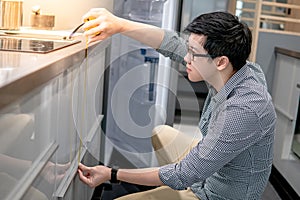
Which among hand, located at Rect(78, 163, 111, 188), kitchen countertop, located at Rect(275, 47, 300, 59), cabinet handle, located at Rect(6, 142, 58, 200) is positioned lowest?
hand, located at Rect(78, 163, 111, 188)

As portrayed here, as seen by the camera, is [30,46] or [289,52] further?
[289,52]

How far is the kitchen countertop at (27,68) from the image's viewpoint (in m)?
0.66

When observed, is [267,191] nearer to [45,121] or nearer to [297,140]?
[297,140]

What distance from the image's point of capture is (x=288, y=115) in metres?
2.49

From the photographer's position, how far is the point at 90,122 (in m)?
1.67

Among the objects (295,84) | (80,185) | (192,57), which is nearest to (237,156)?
(192,57)

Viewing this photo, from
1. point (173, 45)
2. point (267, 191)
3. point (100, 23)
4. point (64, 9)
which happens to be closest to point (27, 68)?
point (100, 23)

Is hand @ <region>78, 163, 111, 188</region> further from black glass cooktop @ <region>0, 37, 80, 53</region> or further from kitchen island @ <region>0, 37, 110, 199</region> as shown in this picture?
black glass cooktop @ <region>0, 37, 80, 53</region>

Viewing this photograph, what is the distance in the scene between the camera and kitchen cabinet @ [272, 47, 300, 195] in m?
2.36

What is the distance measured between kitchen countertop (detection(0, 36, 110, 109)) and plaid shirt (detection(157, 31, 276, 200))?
1.36 feet

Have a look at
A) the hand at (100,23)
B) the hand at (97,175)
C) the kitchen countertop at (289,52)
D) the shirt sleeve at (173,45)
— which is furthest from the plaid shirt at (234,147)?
the kitchen countertop at (289,52)

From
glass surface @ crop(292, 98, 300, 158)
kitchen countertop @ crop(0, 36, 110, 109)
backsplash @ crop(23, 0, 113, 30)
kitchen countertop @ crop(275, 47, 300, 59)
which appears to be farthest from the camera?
kitchen countertop @ crop(275, 47, 300, 59)

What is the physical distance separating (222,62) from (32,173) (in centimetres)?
59

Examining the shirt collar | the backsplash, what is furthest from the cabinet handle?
the backsplash
